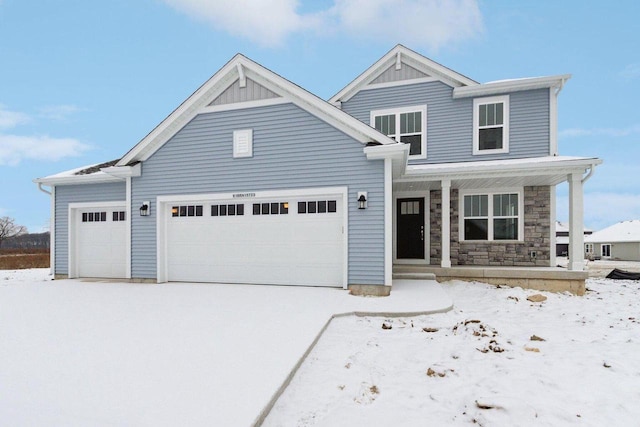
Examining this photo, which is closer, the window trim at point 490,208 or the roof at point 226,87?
the roof at point 226,87

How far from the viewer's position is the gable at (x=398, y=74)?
10828 mm

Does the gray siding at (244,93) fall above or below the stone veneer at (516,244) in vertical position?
above

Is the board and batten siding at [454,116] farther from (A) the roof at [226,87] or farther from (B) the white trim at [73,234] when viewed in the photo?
(B) the white trim at [73,234]

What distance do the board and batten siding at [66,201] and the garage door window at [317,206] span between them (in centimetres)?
600

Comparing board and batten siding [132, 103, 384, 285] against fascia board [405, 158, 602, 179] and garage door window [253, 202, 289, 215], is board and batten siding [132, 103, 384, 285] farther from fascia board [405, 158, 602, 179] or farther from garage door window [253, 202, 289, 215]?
fascia board [405, 158, 602, 179]

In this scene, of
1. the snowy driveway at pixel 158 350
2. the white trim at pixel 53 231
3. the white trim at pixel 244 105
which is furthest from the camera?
the white trim at pixel 53 231

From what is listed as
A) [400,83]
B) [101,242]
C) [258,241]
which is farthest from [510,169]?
[101,242]

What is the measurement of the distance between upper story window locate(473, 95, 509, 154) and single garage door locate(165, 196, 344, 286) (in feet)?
18.7

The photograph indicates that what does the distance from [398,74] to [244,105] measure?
18.3 feet

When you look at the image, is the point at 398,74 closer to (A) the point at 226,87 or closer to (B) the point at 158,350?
(A) the point at 226,87

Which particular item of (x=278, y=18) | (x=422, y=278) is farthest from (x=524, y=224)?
(x=278, y=18)

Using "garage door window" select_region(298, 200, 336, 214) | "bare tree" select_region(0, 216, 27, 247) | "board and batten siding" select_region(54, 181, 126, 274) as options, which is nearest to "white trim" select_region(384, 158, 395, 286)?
"garage door window" select_region(298, 200, 336, 214)

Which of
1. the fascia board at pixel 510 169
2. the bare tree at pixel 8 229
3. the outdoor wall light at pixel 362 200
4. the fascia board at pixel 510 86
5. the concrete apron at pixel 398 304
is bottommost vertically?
the bare tree at pixel 8 229

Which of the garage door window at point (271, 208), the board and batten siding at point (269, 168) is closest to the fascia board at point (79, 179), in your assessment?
the board and batten siding at point (269, 168)
